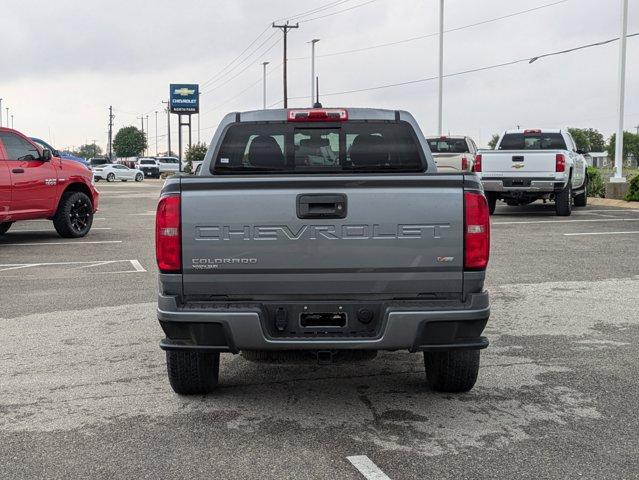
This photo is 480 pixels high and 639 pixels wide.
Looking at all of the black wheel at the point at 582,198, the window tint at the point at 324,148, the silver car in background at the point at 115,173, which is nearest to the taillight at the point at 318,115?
the window tint at the point at 324,148

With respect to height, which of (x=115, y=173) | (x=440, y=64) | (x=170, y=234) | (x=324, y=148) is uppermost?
(x=440, y=64)

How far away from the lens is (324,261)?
14.7ft

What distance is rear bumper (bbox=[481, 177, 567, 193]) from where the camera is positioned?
18922 millimetres

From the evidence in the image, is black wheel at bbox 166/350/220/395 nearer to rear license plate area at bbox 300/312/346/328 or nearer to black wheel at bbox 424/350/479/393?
rear license plate area at bbox 300/312/346/328

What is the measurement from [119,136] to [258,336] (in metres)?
178

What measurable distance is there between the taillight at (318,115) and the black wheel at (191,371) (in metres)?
1.73

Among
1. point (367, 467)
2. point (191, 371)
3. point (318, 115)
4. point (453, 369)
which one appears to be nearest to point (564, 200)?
point (318, 115)

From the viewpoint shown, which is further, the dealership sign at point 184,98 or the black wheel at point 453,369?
the dealership sign at point 184,98

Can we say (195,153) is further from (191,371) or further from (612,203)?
(191,371)

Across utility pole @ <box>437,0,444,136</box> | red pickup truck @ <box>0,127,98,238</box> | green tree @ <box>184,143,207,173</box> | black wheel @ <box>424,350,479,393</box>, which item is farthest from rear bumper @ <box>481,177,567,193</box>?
green tree @ <box>184,143,207,173</box>

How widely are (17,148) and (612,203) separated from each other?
57.2ft

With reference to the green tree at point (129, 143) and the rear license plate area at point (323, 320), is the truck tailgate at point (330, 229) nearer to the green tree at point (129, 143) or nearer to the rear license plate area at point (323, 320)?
the rear license plate area at point (323, 320)

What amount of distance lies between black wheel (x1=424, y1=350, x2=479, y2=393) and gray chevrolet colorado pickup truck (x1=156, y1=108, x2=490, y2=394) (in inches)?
19.4

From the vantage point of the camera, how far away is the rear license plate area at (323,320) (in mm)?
4566
